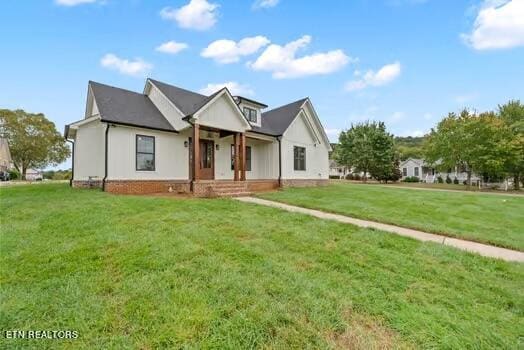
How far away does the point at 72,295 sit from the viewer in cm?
288

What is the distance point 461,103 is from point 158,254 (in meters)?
35.7

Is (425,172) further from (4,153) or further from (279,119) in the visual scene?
(4,153)

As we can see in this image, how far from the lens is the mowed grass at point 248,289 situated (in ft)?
7.72

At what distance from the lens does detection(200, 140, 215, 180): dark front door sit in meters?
14.6

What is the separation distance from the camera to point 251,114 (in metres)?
16.9

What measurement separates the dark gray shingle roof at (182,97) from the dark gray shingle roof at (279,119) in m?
3.78

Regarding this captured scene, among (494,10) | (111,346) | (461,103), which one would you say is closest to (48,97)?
(111,346)

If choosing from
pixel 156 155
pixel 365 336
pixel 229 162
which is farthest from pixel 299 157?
pixel 365 336

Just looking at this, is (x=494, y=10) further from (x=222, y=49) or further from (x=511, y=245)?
(x=222, y=49)

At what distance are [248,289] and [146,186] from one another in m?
10.4

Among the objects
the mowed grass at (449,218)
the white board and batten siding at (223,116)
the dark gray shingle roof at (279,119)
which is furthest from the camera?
the dark gray shingle roof at (279,119)

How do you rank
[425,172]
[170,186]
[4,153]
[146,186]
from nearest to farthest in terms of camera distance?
[146,186] < [170,186] < [4,153] < [425,172]

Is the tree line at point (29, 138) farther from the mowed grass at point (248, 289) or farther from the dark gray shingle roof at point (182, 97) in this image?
the mowed grass at point (248, 289)

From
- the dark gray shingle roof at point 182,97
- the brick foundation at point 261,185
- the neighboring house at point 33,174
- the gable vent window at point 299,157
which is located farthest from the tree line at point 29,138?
the gable vent window at point 299,157
